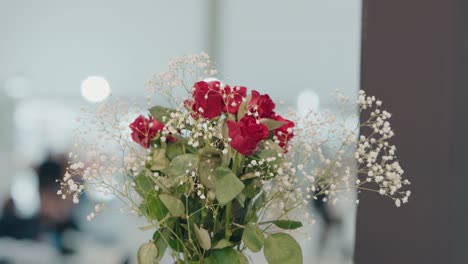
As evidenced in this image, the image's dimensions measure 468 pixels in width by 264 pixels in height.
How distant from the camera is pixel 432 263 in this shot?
233cm

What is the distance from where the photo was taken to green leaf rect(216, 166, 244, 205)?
114cm

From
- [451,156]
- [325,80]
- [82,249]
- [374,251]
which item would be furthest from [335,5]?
[82,249]

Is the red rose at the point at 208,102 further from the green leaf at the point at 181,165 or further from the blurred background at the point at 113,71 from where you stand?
the blurred background at the point at 113,71

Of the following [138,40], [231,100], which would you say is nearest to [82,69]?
[138,40]

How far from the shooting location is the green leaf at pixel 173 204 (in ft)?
3.87

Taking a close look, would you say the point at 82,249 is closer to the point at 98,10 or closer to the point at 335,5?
the point at 98,10

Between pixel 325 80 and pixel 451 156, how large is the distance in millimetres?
574

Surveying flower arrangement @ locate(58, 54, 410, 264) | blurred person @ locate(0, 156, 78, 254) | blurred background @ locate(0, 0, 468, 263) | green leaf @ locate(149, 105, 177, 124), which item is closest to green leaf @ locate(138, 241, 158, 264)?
flower arrangement @ locate(58, 54, 410, 264)

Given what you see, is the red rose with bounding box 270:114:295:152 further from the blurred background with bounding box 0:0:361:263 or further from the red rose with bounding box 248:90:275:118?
the blurred background with bounding box 0:0:361:263

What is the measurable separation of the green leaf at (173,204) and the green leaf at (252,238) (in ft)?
0.35

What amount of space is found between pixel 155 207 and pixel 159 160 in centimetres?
8

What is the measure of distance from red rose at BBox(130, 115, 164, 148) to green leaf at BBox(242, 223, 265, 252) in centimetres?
22

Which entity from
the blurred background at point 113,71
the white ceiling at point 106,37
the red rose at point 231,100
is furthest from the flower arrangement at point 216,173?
the white ceiling at point 106,37

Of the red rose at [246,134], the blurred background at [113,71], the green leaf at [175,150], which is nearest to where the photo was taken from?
the red rose at [246,134]
